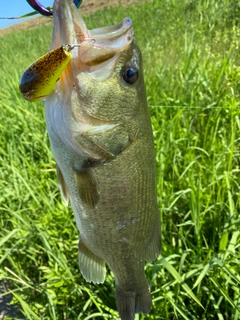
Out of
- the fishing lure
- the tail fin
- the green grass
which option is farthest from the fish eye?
the green grass

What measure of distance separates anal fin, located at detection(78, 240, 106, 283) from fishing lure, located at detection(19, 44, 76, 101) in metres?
0.58

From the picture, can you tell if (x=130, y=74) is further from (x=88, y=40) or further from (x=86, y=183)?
(x=86, y=183)

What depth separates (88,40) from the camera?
928 mm

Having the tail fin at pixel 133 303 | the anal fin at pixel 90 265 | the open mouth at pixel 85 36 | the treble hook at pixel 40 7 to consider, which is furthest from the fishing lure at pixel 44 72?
the tail fin at pixel 133 303

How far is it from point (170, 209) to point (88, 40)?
1.30 meters

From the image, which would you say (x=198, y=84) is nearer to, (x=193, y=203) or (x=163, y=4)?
(x=193, y=203)

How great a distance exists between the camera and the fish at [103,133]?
96cm

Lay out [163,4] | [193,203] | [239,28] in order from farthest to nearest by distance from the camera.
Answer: [163,4]
[239,28]
[193,203]

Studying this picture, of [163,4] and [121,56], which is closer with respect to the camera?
[121,56]

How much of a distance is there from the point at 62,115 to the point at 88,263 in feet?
1.77

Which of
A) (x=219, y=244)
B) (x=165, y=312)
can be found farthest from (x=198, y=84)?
(x=165, y=312)

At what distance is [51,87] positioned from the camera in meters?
0.87

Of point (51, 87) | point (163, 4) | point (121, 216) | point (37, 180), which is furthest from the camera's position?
point (163, 4)

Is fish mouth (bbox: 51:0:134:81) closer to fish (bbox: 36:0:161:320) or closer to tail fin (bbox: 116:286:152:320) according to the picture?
fish (bbox: 36:0:161:320)
